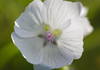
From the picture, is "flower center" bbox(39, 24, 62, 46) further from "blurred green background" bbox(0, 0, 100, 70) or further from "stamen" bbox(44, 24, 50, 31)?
"blurred green background" bbox(0, 0, 100, 70)

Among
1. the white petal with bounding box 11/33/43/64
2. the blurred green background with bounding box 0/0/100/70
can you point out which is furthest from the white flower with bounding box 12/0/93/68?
the blurred green background with bounding box 0/0/100/70

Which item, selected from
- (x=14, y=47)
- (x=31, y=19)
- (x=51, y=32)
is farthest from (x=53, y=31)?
(x=14, y=47)

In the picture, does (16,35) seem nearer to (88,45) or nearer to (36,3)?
(36,3)

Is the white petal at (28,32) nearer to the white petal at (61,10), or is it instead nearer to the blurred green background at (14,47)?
the white petal at (61,10)

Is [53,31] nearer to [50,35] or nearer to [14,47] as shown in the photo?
[50,35]

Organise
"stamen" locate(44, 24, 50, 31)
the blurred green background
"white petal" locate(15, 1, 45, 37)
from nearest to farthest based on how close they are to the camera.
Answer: "white petal" locate(15, 1, 45, 37), "stamen" locate(44, 24, 50, 31), the blurred green background

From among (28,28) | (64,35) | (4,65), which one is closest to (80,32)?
(64,35)
